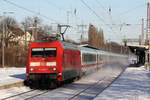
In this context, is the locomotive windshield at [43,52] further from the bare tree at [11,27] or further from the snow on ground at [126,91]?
the bare tree at [11,27]

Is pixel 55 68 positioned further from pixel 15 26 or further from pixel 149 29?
pixel 15 26

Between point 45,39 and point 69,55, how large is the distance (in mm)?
2175

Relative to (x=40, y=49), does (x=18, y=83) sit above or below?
below

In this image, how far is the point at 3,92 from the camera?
15.6 m

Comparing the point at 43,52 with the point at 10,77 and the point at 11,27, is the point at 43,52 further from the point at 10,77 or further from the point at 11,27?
the point at 11,27

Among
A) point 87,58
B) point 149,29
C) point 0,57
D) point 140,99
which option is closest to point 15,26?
point 0,57

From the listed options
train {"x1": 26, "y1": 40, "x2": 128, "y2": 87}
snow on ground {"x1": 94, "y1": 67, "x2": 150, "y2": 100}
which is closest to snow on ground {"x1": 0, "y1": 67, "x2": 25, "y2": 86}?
train {"x1": 26, "y1": 40, "x2": 128, "y2": 87}

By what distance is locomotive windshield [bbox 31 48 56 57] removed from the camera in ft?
59.1

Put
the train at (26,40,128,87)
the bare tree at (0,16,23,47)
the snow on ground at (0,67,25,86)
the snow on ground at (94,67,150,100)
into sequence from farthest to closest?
the bare tree at (0,16,23,47) < the snow on ground at (0,67,25,86) < the train at (26,40,128,87) < the snow on ground at (94,67,150,100)

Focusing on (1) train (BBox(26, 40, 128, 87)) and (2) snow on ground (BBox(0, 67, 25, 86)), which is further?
(2) snow on ground (BBox(0, 67, 25, 86))

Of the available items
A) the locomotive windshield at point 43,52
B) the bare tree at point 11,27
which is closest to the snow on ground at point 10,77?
the locomotive windshield at point 43,52

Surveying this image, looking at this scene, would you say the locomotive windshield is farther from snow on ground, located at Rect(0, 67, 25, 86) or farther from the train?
snow on ground, located at Rect(0, 67, 25, 86)

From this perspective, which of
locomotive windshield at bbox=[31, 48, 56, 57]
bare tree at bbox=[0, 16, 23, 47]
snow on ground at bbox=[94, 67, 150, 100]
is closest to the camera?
snow on ground at bbox=[94, 67, 150, 100]

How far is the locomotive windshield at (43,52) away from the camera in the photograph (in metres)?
18.0
